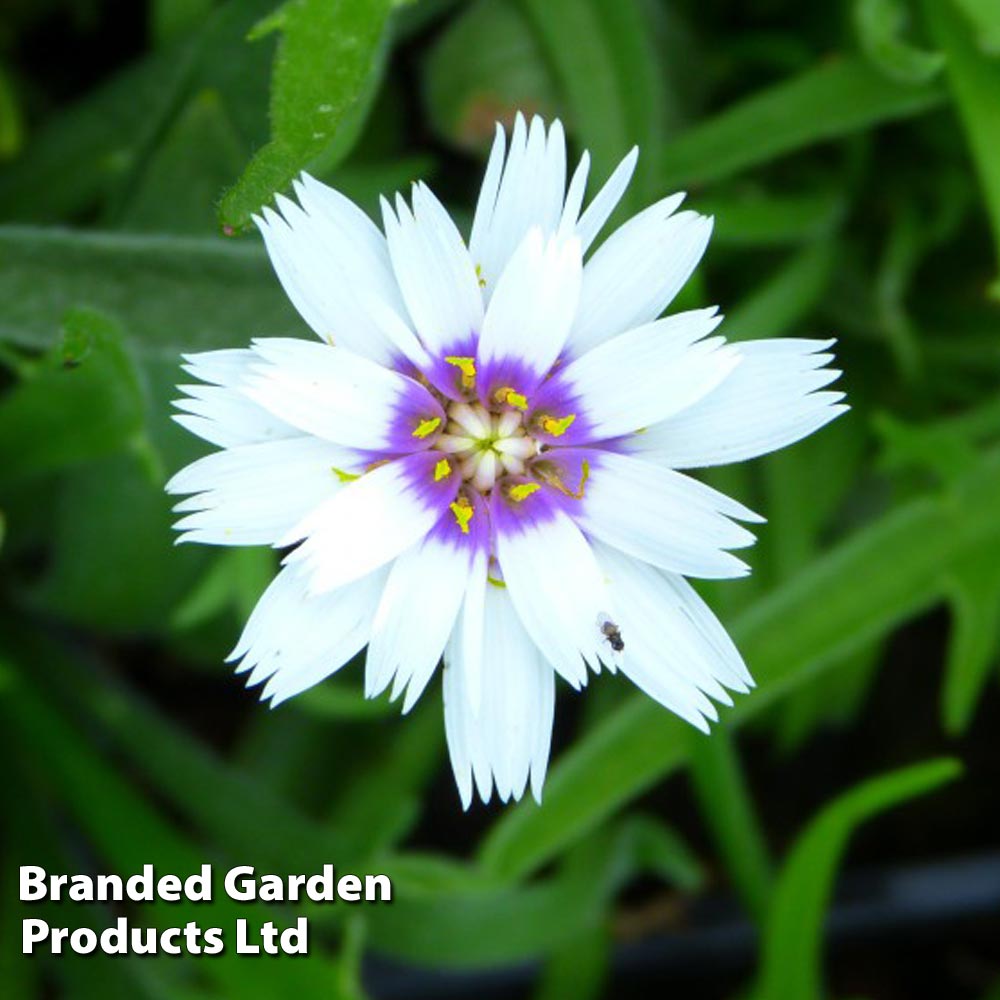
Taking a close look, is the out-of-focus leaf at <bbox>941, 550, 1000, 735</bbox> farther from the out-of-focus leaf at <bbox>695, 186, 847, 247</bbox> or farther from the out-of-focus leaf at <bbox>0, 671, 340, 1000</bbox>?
the out-of-focus leaf at <bbox>0, 671, 340, 1000</bbox>

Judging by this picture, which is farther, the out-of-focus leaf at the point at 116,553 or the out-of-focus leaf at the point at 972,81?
the out-of-focus leaf at the point at 116,553

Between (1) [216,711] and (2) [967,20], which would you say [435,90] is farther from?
(1) [216,711]

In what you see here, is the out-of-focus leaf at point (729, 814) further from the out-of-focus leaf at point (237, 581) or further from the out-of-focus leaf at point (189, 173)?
A: the out-of-focus leaf at point (189, 173)

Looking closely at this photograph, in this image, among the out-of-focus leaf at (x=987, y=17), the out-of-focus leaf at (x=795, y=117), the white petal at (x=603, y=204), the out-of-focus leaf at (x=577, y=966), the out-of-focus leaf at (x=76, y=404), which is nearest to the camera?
the white petal at (x=603, y=204)

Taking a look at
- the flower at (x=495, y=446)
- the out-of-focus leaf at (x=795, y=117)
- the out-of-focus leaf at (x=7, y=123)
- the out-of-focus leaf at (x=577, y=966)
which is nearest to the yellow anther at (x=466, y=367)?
the flower at (x=495, y=446)

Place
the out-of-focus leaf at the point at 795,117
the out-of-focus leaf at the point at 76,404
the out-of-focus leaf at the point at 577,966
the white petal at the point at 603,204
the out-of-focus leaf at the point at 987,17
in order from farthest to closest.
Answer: the out-of-focus leaf at the point at 577,966
the out-of-focus leaf at the point at 795,117
the out-of-focus leaf at the point at 987,17
the out-of-focus leaf at the point at 76,404
the white petal at the point at 603,204

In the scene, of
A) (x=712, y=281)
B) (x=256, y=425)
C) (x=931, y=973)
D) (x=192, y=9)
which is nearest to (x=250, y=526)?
(x=256, y=425)
